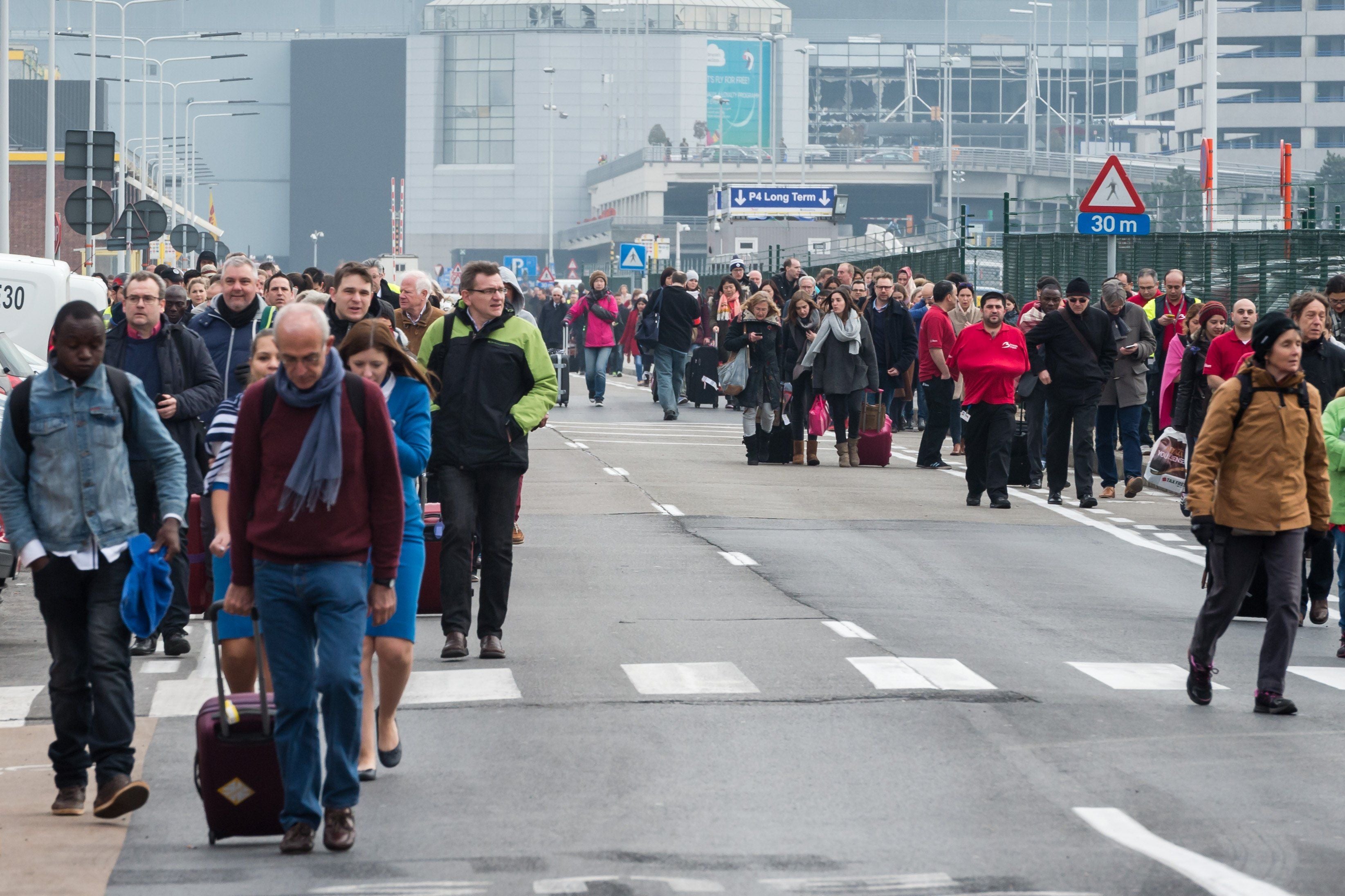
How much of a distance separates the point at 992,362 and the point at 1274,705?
8773 millimetres

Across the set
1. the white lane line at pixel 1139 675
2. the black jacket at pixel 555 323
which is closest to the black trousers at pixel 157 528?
the white lane line at pixel 1139 675

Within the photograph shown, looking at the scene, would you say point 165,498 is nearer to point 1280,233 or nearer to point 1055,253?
point 1280,233

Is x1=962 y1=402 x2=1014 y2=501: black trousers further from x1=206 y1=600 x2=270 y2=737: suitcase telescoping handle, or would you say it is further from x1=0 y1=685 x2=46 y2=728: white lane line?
x1=206 y1=600 x2=270 y2=737: suitcase telescoping handle

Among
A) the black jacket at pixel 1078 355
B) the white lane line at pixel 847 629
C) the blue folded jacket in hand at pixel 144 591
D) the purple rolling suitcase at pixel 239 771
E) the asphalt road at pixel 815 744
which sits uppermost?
the black jacket at pixel 1078 355

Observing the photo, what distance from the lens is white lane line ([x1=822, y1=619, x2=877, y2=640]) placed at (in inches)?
450

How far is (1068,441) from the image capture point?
1884cm

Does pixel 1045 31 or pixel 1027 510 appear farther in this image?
pixel 1045 31

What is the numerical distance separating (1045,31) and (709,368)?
126272mm

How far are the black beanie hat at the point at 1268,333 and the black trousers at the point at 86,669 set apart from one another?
512 centimetres

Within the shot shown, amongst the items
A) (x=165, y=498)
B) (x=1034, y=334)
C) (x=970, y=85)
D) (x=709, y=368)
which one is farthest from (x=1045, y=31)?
(x=165, y=498)

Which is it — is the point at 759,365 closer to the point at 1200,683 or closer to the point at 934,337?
the point at 934,337

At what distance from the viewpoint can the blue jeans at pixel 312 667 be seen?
672cm

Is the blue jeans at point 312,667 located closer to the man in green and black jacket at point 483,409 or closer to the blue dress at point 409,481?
the blue dress at point 409,481

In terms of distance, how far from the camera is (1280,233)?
25.2 metres
